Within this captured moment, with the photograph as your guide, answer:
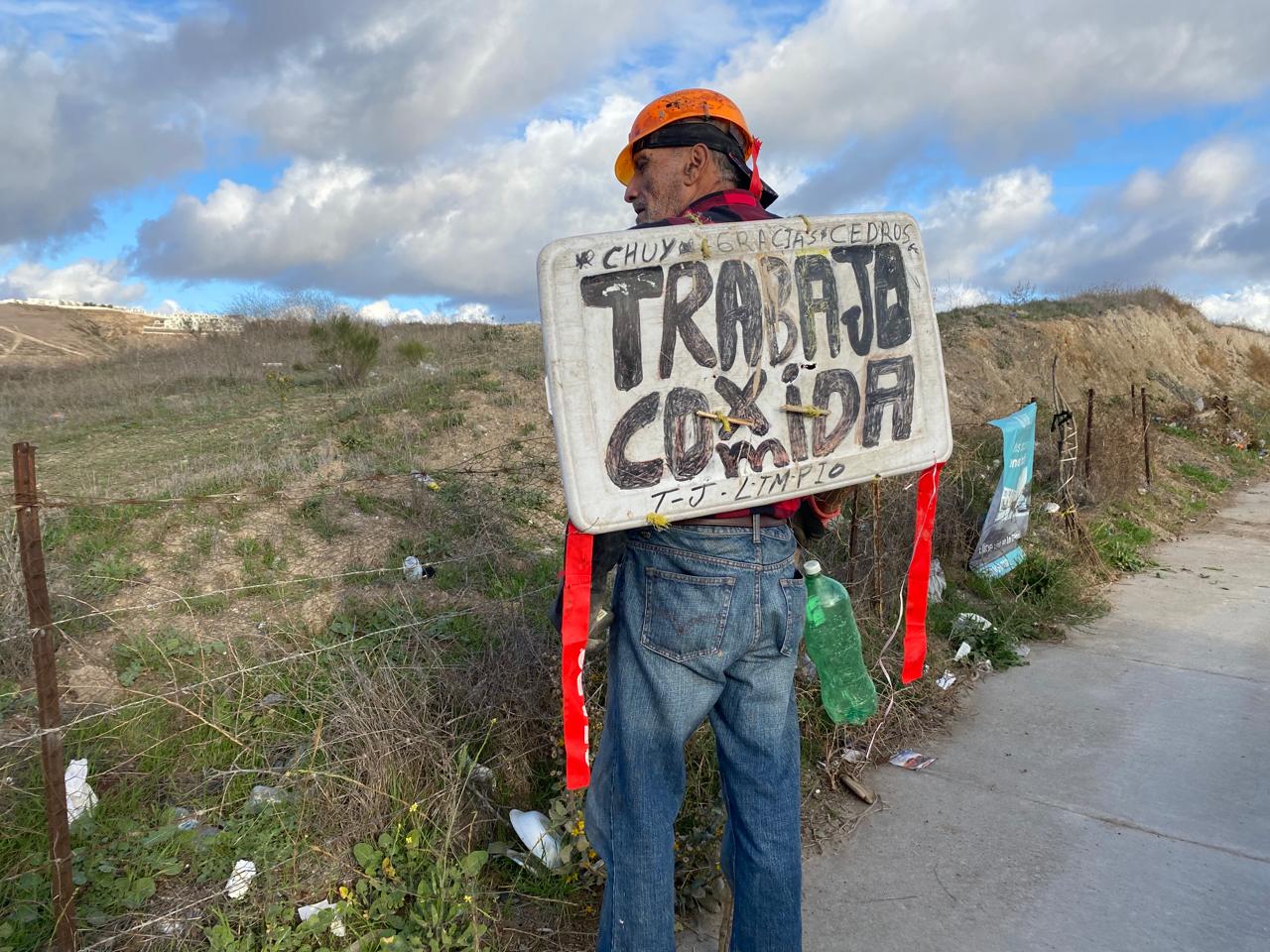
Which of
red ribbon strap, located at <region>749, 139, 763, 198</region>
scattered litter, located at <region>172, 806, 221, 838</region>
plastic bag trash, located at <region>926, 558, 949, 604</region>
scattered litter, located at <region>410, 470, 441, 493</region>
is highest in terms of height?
red ribbon strap, located at <region>749, 139, 763, 198</region>

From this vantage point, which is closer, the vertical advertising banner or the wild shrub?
the vertical advertising banner

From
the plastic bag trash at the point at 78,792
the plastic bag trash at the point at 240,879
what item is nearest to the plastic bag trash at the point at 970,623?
the plastic bag trash at the point at 240,879

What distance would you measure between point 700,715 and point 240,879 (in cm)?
142

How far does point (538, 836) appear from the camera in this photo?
2.78 m

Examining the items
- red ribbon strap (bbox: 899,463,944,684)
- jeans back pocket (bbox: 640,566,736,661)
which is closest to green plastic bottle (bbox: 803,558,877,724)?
red ribbon strap (bbox: 899,463,944,684)

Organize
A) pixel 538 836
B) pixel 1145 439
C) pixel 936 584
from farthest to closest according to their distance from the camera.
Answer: pixel 1145 439
pixel 936 584
pixel 538 836

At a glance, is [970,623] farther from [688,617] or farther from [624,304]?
[624,304]

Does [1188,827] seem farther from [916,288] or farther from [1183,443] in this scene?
[1183,443]

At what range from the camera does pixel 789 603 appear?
213 centimetres

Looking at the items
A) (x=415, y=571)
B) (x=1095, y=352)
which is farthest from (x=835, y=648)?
(x=1095, y=352)

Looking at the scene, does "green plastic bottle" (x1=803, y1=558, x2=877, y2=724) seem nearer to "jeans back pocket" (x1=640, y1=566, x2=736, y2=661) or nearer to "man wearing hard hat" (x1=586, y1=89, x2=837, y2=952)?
"man wearing hard hat" (x1=586, y1=89, x2=837, y2=952)

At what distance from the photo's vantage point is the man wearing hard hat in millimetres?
2043

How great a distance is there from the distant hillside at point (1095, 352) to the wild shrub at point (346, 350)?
7.70 m

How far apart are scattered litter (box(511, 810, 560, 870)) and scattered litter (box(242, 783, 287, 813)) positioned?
73 centimetres
